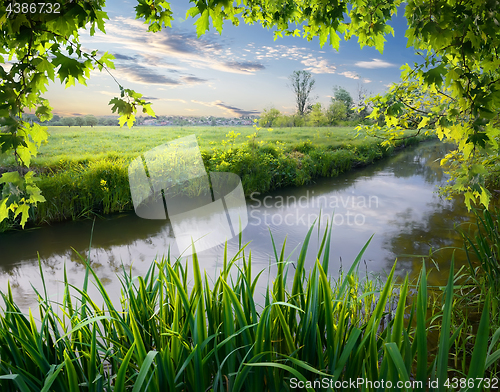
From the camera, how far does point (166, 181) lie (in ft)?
17.2

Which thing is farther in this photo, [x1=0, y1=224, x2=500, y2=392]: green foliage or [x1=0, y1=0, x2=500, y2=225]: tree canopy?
[x1=0, y1=0, x2=500, y2=225]: tree canopy

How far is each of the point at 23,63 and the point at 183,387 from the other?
129cm

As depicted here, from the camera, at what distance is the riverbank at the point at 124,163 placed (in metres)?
4.45

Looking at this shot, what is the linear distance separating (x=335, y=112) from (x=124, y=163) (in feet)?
47.6

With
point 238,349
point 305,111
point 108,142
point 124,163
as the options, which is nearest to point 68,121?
point 108,142

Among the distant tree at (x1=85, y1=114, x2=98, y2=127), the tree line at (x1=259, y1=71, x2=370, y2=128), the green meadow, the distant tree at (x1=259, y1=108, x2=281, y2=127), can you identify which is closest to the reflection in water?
the green meadow

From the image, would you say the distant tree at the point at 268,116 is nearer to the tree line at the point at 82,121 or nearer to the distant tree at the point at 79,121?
the tree line at the point at 82,121

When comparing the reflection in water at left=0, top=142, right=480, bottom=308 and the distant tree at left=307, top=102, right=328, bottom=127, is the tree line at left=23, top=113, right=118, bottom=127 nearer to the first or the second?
the reflection in water at left=0, top=142, right=480, bottom=308

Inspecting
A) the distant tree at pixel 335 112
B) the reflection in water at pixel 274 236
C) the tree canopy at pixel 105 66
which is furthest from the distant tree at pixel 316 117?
the tree canopy at pixel 105 66

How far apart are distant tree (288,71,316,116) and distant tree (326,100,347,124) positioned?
1.44m

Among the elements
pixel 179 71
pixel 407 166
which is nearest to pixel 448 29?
pixel 407 166

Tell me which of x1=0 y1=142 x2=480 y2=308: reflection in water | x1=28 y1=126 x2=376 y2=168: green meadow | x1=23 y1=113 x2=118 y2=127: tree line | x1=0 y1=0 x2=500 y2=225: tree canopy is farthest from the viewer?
x1=23 y1=113 x2=118 y2=127: tree line

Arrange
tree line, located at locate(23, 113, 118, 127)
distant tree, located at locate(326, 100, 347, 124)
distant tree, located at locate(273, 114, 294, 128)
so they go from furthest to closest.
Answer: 1. distant tree, located at locate(326, 100, 347, 124)
2. distant tree, located at locate(273, 114, 294, 128)
3. tree line, located at locate(23, 113, 118, 127)

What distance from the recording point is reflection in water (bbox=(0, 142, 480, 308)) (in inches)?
122
